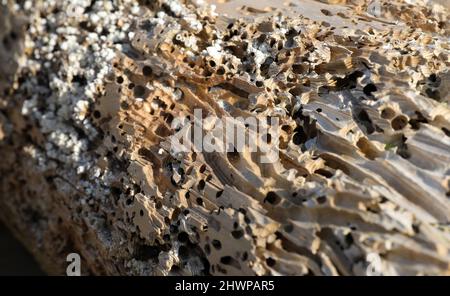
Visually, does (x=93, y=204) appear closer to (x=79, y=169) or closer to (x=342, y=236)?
(x=79, y=169)

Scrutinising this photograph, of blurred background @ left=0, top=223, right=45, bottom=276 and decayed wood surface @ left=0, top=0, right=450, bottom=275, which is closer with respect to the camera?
decayed wood surface @ left=0, top=0, right=450, bottom=275

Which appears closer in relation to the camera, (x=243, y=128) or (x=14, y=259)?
(x=243, y=128)

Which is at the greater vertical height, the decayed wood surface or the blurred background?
the decayed wood surface

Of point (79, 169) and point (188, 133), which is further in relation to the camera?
point (79, 169)

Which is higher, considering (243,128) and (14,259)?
(243,128)

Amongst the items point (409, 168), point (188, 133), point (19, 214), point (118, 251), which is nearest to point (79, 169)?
point (118, 251)
